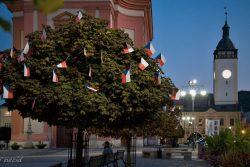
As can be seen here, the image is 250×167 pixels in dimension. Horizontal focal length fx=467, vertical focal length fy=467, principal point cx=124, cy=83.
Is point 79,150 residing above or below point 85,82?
below

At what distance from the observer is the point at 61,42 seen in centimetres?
1537

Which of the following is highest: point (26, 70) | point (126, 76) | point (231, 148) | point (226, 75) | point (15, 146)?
point (226, 75)

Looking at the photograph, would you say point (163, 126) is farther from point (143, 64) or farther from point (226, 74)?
point (226, 74)

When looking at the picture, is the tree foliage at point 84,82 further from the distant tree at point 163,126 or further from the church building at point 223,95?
the church building at point 223,95

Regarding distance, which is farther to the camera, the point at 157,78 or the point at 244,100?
the point at 244,100

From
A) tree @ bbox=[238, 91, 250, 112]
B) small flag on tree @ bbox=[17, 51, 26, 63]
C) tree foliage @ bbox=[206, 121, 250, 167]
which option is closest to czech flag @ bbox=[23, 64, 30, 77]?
small flag on tree @ bbox=[17, 51, 26, 63]

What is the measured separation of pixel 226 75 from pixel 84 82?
386 feet

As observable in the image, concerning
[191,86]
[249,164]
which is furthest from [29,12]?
[249,164]

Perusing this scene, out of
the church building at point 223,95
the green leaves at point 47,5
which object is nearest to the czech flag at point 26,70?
the green leaves at point 47,5

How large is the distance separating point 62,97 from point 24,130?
34201 mm

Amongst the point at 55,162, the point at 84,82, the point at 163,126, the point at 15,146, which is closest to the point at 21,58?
the point at 84,82

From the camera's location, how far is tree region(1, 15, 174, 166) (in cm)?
1405

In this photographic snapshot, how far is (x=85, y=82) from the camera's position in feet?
48.0

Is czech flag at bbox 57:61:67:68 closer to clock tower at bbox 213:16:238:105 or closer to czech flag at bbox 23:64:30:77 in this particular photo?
czech flag at bbox 23:64:30:77
